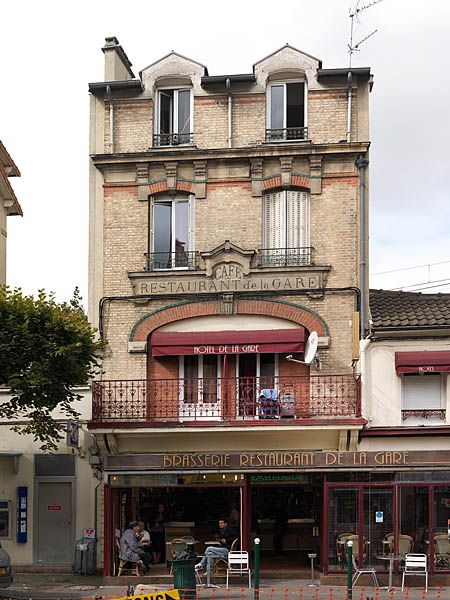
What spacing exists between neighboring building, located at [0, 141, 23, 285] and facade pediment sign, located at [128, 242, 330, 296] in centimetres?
531

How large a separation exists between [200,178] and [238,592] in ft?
32.2

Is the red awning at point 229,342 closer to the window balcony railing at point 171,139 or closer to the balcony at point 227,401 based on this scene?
the balcony at point 227,401

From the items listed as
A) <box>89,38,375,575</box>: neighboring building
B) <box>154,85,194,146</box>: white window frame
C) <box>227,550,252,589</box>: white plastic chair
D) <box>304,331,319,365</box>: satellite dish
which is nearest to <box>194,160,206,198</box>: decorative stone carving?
<box>89,38,375,575</box>: neighboring building

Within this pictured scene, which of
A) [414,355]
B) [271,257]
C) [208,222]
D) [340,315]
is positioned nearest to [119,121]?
[208,222]

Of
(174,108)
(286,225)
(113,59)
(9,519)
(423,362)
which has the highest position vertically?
(113,59)

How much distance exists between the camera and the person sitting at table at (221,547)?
958 inches

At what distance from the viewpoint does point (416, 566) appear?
78.6ft

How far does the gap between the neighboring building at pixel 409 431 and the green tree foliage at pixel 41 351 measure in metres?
6.49

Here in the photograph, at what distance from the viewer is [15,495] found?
89.4 ft

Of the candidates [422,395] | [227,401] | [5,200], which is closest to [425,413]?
[422,395]

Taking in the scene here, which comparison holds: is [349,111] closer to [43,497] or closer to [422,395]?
[422,395]

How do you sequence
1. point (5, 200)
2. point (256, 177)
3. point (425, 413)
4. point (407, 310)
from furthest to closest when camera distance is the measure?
point (5, 200)
point (256, 177)
point (407, 310)
point (425, 413)

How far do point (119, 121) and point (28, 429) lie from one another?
8.04 meters

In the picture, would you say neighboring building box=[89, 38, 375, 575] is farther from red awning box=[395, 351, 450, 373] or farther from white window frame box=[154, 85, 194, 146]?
red awning box=[395, 351, 450, 373]
